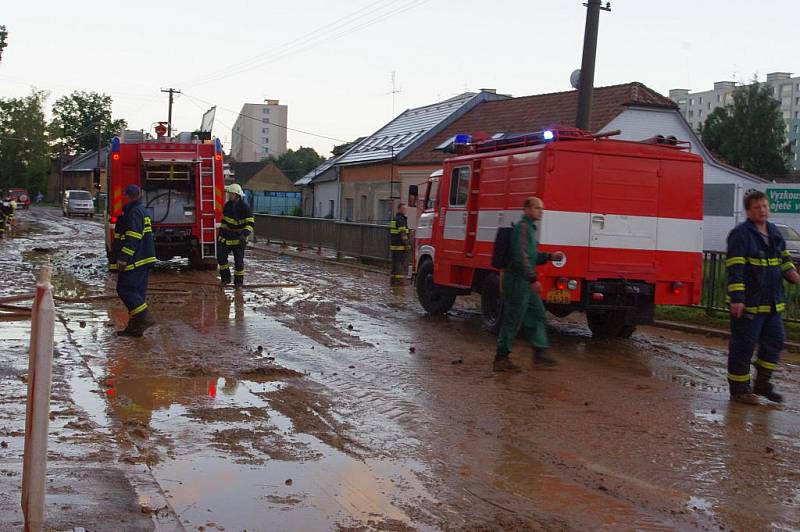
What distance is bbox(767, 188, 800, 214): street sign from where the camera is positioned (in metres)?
18.2

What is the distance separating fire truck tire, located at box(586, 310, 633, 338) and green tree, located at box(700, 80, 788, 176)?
6168cm

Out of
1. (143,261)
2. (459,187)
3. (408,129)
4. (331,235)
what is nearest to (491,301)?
(459,187)

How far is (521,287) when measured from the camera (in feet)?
32.6

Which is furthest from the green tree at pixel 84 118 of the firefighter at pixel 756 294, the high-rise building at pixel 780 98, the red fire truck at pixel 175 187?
the firefighter at pixel 756 294

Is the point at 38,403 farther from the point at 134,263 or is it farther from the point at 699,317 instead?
the point at 699,317

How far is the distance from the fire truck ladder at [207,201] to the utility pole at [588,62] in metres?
8.40

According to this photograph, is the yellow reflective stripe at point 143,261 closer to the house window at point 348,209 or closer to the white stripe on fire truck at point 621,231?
the white stripe on fire truck at point 621,231

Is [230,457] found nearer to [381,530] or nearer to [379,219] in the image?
[381,530]

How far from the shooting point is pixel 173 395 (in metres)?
8.05

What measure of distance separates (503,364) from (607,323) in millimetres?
3453

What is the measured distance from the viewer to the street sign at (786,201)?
18188 millimetres

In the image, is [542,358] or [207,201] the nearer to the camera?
[542,358]

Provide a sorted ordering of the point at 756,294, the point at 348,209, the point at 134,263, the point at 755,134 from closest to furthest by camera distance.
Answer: the point at 756,294 < the point at 134,263 < the point at 348,209 < the point at 755,134

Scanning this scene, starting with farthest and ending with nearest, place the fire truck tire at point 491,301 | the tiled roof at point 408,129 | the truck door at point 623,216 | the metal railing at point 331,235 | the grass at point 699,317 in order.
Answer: the tiled roof at point 408,129 → the metal railing at point 331,235 → the grass at point 699,317 → the fire truck tire at point 491,301 → the truck door at point 623,216
